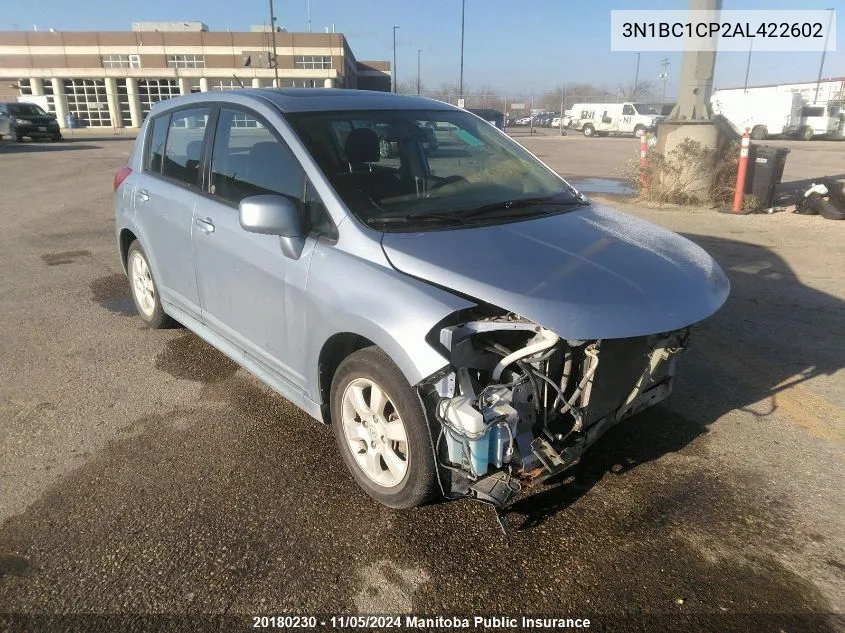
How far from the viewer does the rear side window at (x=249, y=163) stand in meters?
3.32

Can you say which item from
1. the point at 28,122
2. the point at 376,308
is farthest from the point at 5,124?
the point at 376,308

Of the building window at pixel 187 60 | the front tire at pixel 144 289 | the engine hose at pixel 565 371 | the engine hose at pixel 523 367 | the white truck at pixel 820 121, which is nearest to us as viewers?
the engine hose at pixel 523 367

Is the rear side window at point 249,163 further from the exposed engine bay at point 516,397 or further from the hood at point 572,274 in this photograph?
the exposed engine bay at point 516,397

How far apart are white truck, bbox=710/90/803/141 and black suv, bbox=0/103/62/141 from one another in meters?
34.8

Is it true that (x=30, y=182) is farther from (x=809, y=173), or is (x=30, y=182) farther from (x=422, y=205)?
(x=809, y=173)

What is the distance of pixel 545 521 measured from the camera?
2.89 meters

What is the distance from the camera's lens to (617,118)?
42.6 meters

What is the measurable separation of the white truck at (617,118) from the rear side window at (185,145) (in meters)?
38.8

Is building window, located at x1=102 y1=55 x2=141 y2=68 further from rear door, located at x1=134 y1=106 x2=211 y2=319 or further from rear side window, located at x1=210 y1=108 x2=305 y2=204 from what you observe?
rear side window, located at x1=210 y1=108 x2=305 y2=204

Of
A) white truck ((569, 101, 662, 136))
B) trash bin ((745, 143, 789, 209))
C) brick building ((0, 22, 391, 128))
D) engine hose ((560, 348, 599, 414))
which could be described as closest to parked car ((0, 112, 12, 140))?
brick building ((0, 22, 391, 128))

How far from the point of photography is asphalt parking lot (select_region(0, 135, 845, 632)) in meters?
2.45

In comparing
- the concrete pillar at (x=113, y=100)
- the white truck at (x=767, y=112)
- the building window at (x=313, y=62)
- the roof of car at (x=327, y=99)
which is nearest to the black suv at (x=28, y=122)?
the concrete pillar at (x=113, y=100)

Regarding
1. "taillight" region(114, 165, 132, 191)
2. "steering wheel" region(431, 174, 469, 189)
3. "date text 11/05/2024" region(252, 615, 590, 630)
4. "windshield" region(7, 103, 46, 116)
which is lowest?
"date text 11/05/2024" region(252, 615, 590, 630)

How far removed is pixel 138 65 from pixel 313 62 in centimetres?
1732
